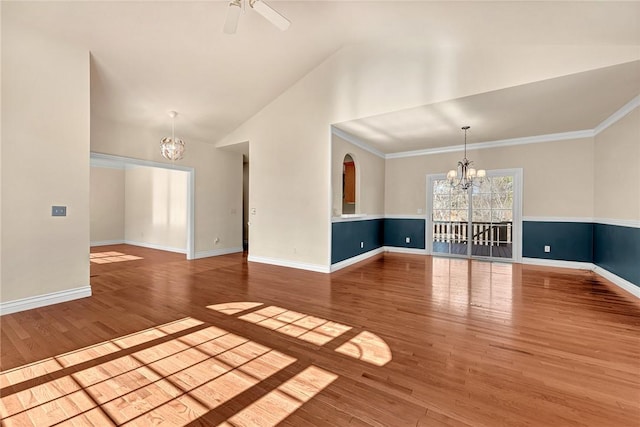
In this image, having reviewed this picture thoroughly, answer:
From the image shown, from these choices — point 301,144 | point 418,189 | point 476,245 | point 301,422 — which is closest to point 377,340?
point 301,422

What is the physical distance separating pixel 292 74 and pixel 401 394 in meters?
5.14

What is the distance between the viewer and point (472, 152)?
6.46 meters

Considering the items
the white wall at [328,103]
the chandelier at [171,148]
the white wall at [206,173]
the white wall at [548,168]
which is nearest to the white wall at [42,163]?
the chandelier at [171,148]

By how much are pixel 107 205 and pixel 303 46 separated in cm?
823

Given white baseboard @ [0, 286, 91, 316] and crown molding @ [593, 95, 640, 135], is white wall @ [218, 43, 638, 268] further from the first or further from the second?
white baseboard @ [0, 286, 91, 316]

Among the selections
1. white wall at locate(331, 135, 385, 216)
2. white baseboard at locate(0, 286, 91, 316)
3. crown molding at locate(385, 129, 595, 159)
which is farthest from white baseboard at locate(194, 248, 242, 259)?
crown molding at locate(385, 129, 595, 159)

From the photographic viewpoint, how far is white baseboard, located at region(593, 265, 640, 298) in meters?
3.72

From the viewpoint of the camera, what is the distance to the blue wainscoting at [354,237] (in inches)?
207

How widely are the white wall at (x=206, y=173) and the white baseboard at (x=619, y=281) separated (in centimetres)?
767

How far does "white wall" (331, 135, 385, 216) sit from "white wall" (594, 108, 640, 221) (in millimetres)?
4281

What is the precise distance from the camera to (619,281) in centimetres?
417

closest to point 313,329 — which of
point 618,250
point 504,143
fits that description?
point 618,250

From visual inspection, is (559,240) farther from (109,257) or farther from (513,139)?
(109,257)

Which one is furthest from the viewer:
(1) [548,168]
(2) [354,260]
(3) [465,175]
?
(2) [354,260]
